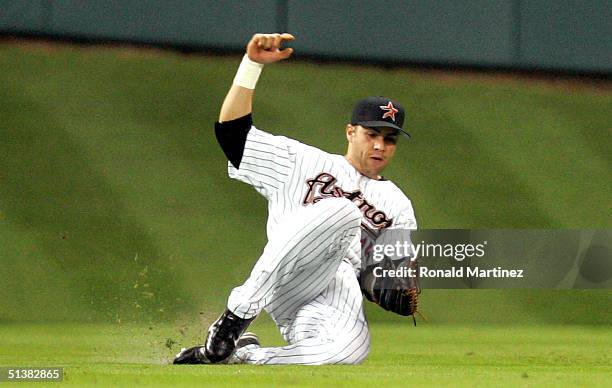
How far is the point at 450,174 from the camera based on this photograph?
33.2 ft

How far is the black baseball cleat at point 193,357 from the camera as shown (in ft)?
14.6

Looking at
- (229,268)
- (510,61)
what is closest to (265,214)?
(229,268)

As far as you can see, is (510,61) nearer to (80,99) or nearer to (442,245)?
(80,99)

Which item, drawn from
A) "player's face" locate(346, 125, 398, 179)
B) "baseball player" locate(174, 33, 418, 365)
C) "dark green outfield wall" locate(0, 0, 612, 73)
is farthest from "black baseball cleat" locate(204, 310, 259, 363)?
"dark green outfield wall" locate(0, 0, 612, 73)

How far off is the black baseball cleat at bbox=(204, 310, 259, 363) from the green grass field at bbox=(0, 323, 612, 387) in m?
0.07

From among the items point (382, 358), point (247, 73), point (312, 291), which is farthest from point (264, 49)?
point (382, 358)

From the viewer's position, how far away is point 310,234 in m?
4.31

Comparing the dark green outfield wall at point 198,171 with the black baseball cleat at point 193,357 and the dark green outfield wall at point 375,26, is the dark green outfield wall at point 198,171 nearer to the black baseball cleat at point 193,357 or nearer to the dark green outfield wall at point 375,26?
the dark green outfield wall at point 375,26

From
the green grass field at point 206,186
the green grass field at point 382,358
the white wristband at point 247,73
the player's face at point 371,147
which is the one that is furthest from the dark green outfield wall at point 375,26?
the white wristband at point 247,73

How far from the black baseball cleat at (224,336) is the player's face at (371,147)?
86 cm

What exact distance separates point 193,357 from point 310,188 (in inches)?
29.1

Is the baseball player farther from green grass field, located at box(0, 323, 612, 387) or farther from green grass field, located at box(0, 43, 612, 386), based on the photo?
green grass field, located at box(0, 43, 612, 386)

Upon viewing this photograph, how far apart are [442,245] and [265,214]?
302 cm

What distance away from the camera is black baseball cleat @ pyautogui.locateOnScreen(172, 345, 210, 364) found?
4441 mm
